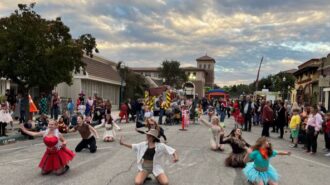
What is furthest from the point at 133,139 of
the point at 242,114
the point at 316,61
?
the point at 316,61

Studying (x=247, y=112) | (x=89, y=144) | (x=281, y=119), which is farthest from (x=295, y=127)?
(x=89, y=144)

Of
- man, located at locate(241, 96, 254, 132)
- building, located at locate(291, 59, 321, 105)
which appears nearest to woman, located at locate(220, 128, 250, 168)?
man, located at locate(241, 96, 254, 132)

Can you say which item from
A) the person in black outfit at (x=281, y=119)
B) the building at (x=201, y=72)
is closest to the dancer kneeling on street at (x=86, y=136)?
the person in black outfit at (x=281, y=119)

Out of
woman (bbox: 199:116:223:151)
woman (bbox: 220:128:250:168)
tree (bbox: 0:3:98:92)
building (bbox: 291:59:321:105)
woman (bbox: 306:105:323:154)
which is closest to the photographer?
woman (bbox: 220:128:250:168)

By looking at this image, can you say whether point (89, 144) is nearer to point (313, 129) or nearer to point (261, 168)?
point (261, 168)

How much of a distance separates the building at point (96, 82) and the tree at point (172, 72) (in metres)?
30.6

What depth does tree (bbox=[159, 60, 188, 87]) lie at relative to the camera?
283 feet

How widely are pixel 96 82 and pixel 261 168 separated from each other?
36949 mm

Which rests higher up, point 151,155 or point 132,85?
point 132,85

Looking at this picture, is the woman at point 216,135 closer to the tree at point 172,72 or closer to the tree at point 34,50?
the tree at point 34,50

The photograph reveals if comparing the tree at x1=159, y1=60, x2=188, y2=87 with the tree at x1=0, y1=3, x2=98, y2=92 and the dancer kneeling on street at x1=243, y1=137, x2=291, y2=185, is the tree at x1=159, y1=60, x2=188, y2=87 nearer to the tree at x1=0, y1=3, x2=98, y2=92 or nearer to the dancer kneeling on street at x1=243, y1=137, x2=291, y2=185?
the tree at x1=0, y1=3, x2=98, y2=92

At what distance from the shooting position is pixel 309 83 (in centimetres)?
5047

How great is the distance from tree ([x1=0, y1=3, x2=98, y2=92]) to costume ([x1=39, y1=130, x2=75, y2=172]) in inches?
406

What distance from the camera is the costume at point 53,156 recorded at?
9625 millimetres
